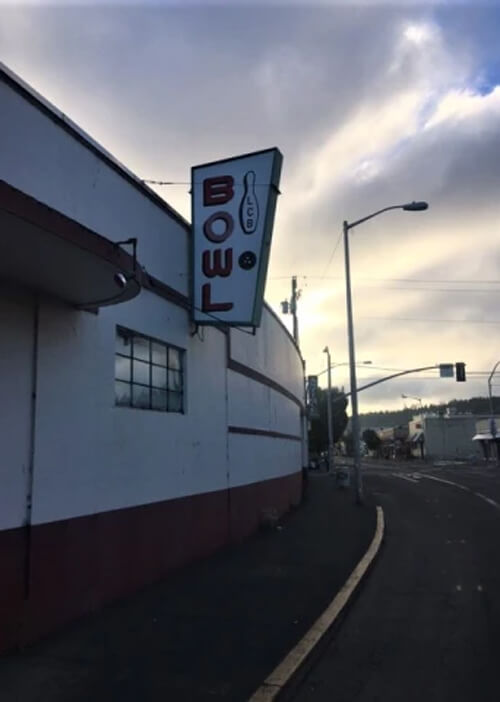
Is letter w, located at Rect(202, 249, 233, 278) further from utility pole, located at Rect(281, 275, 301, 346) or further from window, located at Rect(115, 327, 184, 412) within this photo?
utility pole, located at Rect(281, 275, 301, 346)

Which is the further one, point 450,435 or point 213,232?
point 450,435

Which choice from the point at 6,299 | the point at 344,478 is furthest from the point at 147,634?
the point at 344,478

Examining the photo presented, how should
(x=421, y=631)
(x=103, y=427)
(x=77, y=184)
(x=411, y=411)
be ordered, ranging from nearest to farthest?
(x=421, y=631) < (x=77, y=184) < (x=103, y=427) < (x=411, y=411)

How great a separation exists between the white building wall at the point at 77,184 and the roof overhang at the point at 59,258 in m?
0.98

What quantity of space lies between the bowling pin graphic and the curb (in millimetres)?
5402

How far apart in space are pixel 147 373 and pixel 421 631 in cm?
473

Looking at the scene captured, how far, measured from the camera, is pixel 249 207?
1048 cm

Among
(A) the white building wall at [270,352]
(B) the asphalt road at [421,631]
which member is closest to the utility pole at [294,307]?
(A) the white building wall at [270,352]

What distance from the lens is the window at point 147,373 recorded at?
8484 millimetres

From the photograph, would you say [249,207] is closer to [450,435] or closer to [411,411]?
[450,435]

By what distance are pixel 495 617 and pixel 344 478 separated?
2190 cm

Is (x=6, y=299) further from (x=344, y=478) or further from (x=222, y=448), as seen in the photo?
(x=344, y=478)

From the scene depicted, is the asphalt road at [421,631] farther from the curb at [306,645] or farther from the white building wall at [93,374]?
the white building wall at [93,374]

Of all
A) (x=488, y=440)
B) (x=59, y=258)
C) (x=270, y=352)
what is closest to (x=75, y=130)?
(x=59, y=258)
